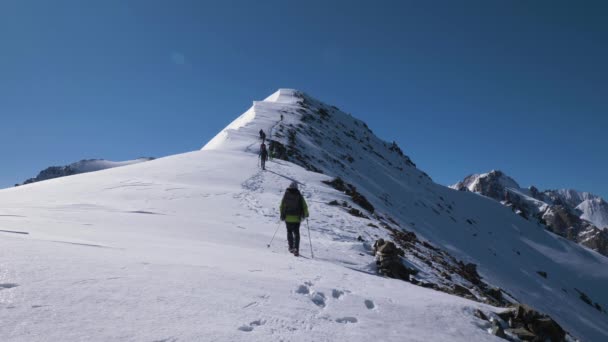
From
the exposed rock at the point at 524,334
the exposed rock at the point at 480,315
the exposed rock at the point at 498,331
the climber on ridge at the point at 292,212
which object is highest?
the climber on ridge at the point at 292,212

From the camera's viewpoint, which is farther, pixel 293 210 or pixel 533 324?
pixel 293 210

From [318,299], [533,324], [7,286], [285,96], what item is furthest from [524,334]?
[285,96]

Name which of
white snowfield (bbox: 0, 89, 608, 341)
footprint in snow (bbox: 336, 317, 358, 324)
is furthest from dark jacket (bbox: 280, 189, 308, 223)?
footprint in snow (bbox: 336, 317, 358, 324)

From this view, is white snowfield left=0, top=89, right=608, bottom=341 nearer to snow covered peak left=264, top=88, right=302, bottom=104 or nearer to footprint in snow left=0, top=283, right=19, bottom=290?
footprint in snow left=0, top=283, right=19, bottom=290

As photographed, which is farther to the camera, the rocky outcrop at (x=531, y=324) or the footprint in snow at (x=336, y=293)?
the rocky outcrop at (x=531, y=324)

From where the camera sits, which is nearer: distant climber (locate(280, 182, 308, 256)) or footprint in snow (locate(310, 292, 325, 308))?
footprint in snow (locate(310, 292, 325, 308))

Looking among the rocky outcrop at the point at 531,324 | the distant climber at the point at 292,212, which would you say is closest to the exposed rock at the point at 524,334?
the rocky outcrop at the point at 531,324

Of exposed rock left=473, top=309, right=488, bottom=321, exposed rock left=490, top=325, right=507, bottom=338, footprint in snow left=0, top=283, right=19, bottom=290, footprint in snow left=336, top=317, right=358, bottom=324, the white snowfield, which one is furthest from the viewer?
exposed rock left=473, top=309, right=488, bottom=321

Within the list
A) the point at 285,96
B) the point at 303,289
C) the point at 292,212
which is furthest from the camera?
the point at 285,96

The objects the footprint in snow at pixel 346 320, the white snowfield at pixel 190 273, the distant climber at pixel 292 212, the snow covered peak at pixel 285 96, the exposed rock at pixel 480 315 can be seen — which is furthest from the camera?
the snow covered peak at pixel 285 96

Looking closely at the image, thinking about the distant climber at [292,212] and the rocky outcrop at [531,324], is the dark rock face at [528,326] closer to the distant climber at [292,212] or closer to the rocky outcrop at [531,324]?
the rocky outcrop at [531,324]

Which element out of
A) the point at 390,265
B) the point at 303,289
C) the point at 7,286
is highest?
the point at 7,286

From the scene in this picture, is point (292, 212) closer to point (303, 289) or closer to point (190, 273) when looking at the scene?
point (303, 289)

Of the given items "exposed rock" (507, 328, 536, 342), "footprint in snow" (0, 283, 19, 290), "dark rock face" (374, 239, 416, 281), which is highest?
"footprint in snow" (0, 283, 19, 290)
